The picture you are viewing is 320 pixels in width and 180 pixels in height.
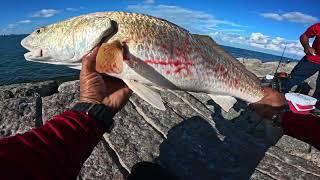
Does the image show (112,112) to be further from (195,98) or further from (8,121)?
(195,98)

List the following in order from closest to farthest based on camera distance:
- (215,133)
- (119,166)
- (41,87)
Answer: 1. (119,166)
2. (215,133)
3. (41,87)

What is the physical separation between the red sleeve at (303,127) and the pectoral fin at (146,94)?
2.28 metres

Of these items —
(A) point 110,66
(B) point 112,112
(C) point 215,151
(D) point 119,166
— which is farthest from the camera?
(C) point 215,151

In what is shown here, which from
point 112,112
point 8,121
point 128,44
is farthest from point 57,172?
point 8,121

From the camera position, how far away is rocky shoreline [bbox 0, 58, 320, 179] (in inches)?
253

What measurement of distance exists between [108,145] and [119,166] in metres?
0.61

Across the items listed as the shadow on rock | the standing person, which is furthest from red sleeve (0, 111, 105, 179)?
the standing person

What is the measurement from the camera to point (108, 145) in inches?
262

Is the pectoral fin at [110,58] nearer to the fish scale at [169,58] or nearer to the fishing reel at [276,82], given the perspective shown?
the fish scale at [169,58]

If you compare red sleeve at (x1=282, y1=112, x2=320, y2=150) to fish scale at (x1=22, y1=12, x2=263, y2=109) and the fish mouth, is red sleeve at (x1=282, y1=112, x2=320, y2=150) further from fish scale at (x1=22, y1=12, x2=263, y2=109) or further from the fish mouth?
the fish mouth

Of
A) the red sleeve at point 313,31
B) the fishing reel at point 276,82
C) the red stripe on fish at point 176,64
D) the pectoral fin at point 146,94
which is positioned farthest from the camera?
the red sleeve at point 313,31

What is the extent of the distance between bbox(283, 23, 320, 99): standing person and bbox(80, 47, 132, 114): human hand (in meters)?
8.50

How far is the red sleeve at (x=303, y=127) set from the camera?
535 cm

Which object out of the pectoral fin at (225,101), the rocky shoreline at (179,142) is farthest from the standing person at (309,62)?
the pectoral fin at (225,101)
